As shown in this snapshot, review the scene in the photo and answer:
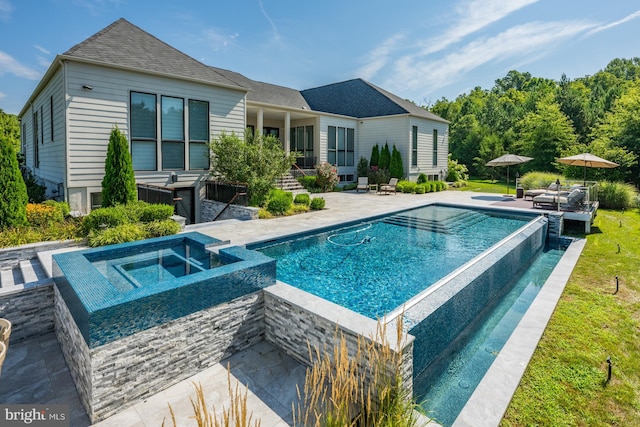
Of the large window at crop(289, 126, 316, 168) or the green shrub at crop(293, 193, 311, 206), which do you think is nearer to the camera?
the green shrub at crop(293, 193, 311, 206)

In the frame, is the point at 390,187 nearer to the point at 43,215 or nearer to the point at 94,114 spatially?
the point at 94,114

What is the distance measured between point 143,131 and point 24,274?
6190 mm

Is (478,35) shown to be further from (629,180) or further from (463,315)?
(463,315)

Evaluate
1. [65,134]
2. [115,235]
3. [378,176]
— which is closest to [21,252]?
[115,235]

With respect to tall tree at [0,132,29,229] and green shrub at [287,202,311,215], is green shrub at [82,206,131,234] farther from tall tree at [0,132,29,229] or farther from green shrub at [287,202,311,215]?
green shrub at [287,202,311,215]

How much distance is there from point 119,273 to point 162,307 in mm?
1723

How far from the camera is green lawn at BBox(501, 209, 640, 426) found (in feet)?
10.00

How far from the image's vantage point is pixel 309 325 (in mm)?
3725

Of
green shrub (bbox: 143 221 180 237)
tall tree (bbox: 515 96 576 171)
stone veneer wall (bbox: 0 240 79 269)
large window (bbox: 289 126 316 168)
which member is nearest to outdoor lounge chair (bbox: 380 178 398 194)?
large window (bbox: 289 126 316 168)

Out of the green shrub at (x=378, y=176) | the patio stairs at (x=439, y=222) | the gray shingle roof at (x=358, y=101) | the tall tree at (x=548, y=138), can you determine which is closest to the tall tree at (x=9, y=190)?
the patio stairs at (x=439, y=222)

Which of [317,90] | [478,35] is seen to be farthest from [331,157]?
[478,35]

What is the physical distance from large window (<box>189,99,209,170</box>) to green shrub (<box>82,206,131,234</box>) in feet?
14.7

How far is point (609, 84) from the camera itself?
4647 cm

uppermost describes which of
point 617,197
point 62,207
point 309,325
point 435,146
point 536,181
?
point 435,146
